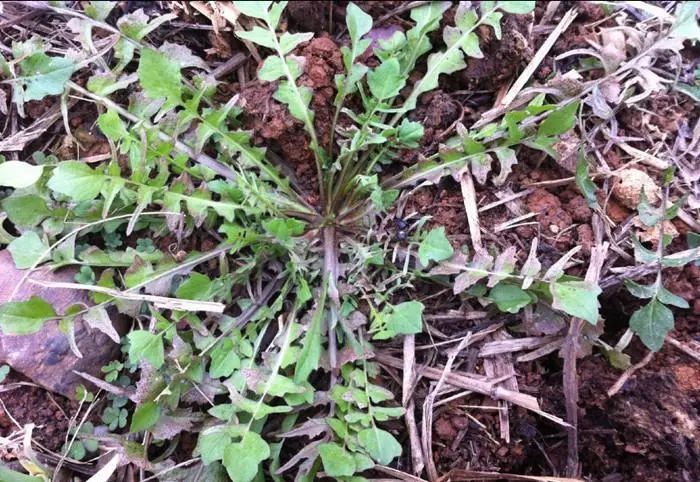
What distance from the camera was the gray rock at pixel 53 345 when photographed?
175 centimetres

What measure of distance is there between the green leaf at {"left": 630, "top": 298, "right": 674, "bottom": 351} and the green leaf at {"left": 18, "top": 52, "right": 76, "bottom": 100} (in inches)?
72.0

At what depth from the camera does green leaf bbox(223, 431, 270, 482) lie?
1.50 meters

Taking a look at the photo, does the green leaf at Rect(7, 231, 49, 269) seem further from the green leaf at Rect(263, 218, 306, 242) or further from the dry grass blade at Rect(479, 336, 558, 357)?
the dry grass blade at Rect(479, 336, 558, 357)

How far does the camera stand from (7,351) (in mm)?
1748

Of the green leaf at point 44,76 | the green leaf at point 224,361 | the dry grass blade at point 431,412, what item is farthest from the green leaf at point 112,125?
the dry grass blade at point 431,412

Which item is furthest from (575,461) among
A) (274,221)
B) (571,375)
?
(274,221)

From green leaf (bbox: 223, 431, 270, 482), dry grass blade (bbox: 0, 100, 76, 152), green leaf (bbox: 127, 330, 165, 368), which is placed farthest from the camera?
dry grass blade (bbox: 0, 100, 76, 152)

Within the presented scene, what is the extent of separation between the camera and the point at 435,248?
1.68m

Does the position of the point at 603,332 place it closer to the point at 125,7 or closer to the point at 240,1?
the point at 240,1

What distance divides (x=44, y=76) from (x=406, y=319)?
1320mm

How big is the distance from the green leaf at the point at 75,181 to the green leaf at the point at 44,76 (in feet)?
1.16

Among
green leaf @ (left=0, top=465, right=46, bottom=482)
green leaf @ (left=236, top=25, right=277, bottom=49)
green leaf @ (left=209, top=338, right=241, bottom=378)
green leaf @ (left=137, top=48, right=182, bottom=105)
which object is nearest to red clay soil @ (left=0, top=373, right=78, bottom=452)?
green leaf @ (left=0, top=465, right=46, bottom=482)

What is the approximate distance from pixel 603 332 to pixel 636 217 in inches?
14.7

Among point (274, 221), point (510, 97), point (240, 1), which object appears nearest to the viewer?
point (240, 1)
